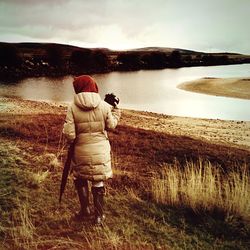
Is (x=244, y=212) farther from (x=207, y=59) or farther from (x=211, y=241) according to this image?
(x=207, y=59)

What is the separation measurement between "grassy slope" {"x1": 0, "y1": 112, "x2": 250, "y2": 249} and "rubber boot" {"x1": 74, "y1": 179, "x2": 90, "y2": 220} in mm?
88

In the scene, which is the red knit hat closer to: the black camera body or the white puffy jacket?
the white puffy jacket

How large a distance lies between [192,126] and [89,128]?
28.9ft

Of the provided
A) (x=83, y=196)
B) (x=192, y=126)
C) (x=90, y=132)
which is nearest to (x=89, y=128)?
(x=90, y=132)

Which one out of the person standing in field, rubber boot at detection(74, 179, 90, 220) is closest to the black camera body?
the person standing in field

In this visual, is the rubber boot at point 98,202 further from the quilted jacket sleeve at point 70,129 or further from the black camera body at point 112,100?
the black camera body at point 112,100

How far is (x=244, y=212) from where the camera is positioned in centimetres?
364

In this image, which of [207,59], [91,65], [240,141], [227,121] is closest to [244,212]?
[240,141]

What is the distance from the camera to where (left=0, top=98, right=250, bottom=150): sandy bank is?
979 centimetres

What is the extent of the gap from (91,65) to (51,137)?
23525 mm

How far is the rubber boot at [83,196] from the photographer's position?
327cm

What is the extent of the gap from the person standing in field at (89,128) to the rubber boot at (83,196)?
0.36 ft

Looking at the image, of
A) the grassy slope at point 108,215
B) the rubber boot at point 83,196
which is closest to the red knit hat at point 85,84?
the rubber boot at point 83,196

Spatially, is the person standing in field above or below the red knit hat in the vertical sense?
below
